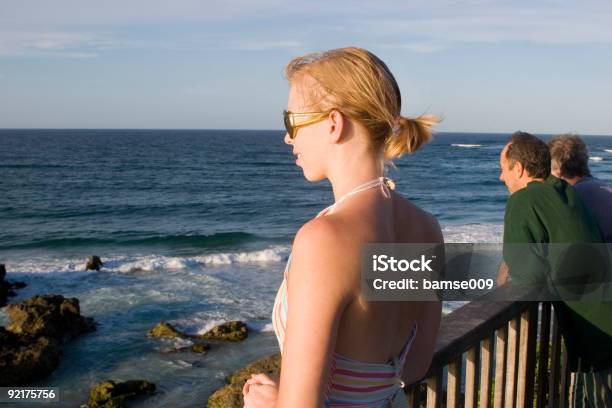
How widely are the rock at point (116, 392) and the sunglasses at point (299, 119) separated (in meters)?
8.88

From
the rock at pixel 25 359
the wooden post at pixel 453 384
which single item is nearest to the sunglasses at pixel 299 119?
the wooden post at pixel 453 384

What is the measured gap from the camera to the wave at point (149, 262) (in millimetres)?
20266

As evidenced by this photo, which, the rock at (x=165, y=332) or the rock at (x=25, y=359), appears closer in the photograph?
the rock at (x=25, y=359)

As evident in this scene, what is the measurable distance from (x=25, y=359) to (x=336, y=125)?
1116 cm

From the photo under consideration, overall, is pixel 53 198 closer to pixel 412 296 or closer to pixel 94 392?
pixel 94 392

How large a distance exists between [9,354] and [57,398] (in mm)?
1613

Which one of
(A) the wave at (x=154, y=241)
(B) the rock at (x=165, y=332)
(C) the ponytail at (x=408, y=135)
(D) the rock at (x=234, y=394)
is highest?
(C) the ponytail at (x=408, y=135)

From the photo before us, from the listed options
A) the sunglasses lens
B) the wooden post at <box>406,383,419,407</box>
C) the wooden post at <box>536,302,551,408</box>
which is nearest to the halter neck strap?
the sunglasses lens

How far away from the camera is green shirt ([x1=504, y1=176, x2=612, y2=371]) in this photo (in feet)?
9.13

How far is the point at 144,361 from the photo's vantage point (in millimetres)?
11344

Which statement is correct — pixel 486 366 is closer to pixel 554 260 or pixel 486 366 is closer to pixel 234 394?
pixel 554 260

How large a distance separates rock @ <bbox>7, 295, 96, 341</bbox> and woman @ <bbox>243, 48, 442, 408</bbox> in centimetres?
1221

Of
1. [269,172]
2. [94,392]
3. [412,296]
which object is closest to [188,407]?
[94,392]

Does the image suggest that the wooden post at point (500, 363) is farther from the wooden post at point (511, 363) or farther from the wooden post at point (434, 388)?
the wooden post at point (434, 388)
